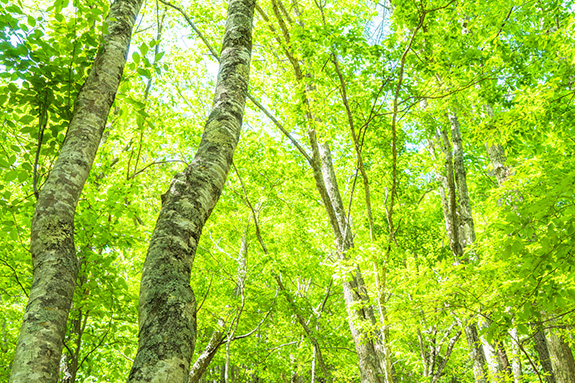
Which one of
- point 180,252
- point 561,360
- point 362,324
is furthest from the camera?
point 561,360

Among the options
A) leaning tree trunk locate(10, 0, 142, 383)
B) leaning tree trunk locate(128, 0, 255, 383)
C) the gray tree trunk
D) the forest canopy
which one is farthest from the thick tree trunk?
leaning tree trunk locate(10, 0, 142, 383)

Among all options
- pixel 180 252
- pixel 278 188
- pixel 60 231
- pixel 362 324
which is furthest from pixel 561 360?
pixel 60 231

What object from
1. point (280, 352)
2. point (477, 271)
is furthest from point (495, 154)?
point (280, 352)

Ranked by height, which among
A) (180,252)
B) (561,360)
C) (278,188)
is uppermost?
(278,188)

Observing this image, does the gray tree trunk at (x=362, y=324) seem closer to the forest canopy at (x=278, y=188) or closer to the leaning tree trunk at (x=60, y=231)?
the forest canopy at (x=278, y=188)

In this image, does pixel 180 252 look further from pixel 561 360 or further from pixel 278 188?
pixel 561 360

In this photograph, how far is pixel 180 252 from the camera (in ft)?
3.76

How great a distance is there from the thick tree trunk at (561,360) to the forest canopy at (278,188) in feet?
0.09

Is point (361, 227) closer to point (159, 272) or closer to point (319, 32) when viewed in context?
point (319, 32)

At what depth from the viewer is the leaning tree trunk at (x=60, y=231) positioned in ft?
4.00

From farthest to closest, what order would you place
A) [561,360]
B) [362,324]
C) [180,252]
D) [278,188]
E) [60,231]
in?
[278,188] < [561,360] < [362,324] < [60,231] < [180,252]

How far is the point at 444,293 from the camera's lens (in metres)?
3.84

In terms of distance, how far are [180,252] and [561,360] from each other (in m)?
8.82

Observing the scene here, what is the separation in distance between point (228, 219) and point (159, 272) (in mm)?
6994
